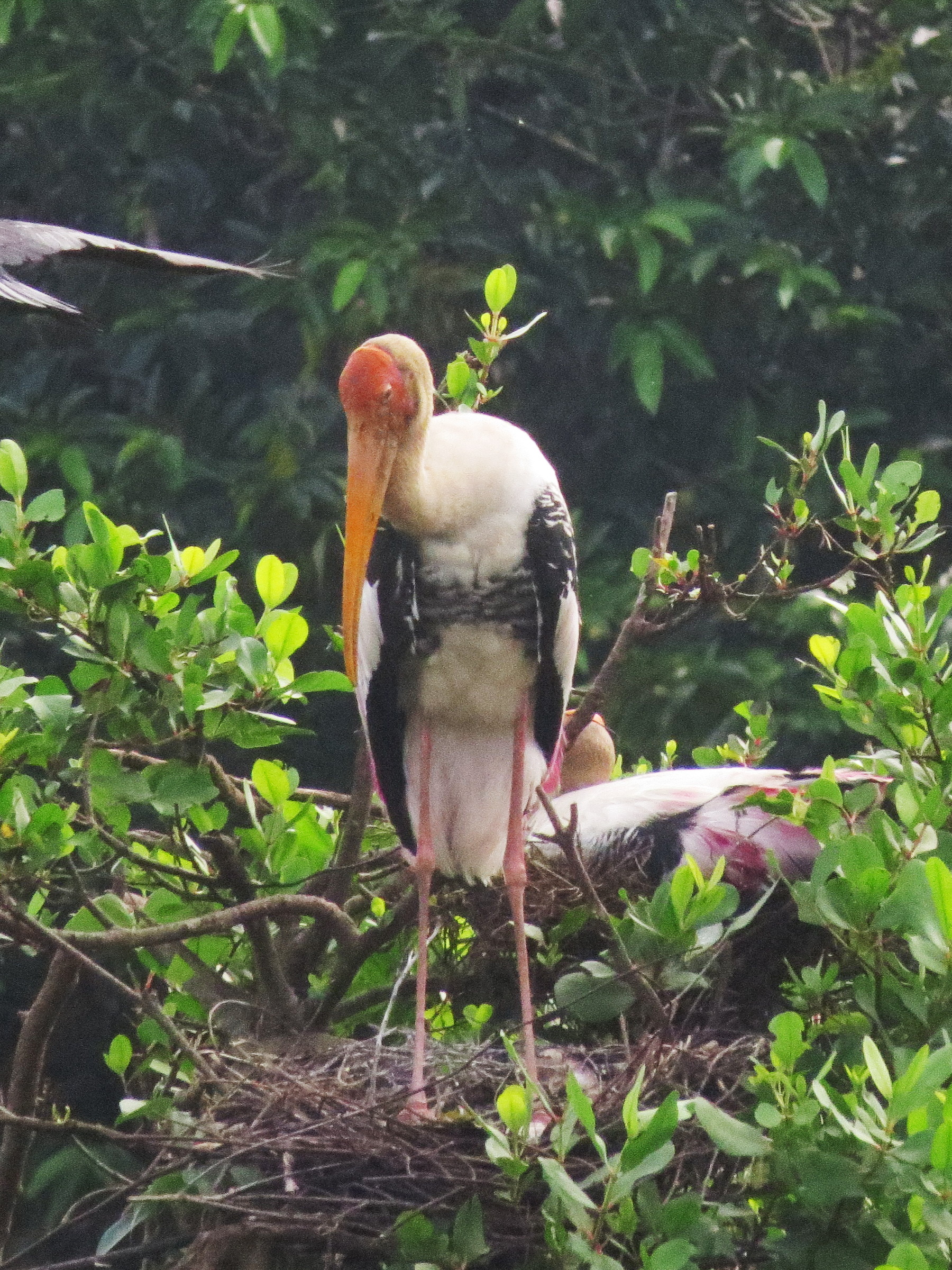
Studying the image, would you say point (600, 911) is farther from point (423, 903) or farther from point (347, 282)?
point (347, 282)

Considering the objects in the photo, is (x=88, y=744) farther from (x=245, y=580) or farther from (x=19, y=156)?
(x=19, y=156)

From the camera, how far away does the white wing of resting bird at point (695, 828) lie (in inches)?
101

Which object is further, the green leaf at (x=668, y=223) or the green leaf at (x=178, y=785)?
the green leaf at (x=668, y=223)

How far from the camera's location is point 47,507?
81.0 inches

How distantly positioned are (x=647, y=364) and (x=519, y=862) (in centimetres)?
223

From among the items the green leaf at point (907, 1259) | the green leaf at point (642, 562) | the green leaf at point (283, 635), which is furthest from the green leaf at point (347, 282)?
the green leaf at point (907, 1259)

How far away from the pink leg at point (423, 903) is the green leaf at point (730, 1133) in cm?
59

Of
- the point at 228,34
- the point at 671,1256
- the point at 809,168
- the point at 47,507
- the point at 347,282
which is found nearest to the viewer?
the point at 671,1256

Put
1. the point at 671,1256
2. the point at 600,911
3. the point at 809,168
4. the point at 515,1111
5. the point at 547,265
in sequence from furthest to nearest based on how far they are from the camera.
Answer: the point at 547,265 → the point at 809,168 → the point at 600,911 → the point at 515,1111 → the point at 671,1256

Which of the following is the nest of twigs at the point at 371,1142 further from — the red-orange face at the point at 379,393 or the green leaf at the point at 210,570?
the red-orange face at the point at 379,393

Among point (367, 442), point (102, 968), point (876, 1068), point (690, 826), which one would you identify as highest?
point (367, 442)

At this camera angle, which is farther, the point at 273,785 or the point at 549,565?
the point at 549,565

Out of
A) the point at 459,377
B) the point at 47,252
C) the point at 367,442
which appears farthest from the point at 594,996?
the point at 47,252

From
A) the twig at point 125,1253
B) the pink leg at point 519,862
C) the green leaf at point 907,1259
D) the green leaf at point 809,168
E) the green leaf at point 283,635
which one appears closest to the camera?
the green leaf at point 907,1259
